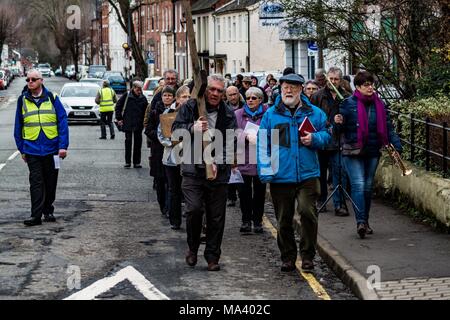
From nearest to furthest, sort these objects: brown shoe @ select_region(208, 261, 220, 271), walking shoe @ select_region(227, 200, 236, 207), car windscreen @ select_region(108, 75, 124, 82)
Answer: brown shoe @ select_region(208, 261, 220, 271) → walking shoe @ select_region(227, 200, 236, 207) → car windscreen @ select_region(108, 75, 124, 82)

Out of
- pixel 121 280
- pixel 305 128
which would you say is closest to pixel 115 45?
pixel 305 128

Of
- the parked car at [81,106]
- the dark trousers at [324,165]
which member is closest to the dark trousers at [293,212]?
the dark trousers at [324,165]

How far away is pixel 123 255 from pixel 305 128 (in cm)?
257

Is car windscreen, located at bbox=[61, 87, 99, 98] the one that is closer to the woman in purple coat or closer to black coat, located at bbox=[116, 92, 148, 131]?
black coat, located at bbox=[116, 92, 148, 131]

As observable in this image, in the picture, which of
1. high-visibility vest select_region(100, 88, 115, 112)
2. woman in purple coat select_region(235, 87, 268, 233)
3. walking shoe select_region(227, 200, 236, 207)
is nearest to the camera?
woman in purple coat select_region(235, 87, 268, 233)

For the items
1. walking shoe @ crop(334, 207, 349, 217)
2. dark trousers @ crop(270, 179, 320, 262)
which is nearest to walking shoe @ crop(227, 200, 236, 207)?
walking shoe @ crop(334, 207, 349, 217)

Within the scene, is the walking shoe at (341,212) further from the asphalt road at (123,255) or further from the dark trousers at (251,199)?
the dark trousers at (251,199)

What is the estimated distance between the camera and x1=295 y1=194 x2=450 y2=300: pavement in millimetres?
9223

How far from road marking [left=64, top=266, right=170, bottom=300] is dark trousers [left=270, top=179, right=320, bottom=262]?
1.50 meters

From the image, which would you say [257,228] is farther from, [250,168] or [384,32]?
[384,32]

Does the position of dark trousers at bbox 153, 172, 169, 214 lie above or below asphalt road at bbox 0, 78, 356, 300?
above

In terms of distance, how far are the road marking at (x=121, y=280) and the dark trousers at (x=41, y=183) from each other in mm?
3401

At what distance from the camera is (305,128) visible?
10.4 metres

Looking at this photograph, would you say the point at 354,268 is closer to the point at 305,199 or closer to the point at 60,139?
the point at 305,199
